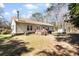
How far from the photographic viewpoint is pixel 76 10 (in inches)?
112

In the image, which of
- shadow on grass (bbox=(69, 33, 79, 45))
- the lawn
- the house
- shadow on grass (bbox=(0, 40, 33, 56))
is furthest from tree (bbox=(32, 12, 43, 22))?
shadow on grass (bbox=(69, 33, 79, 45))

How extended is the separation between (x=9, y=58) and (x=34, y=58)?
0.38 metres

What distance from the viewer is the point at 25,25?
290 centimetres

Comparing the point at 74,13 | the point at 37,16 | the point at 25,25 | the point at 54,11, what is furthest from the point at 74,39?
the point at 25,25

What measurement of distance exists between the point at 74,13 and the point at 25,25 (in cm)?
80

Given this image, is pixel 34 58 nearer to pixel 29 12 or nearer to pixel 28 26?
pixel 28 26

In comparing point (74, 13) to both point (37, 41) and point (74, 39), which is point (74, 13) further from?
point (37, 41)

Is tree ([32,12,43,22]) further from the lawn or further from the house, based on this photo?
the lawn

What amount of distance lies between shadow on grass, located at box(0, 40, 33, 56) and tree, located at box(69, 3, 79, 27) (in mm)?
813

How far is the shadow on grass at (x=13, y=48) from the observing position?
2.79m

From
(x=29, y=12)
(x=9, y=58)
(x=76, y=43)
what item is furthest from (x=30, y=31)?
(x=76, y=43)

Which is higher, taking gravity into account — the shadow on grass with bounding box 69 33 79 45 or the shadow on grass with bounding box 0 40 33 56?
the shadow on grass with bounding box 69 33 79 45

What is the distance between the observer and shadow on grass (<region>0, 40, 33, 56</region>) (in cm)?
279

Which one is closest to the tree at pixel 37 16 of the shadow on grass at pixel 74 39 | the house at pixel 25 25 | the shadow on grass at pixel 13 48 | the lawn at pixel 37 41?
the house at pixel 25 25
